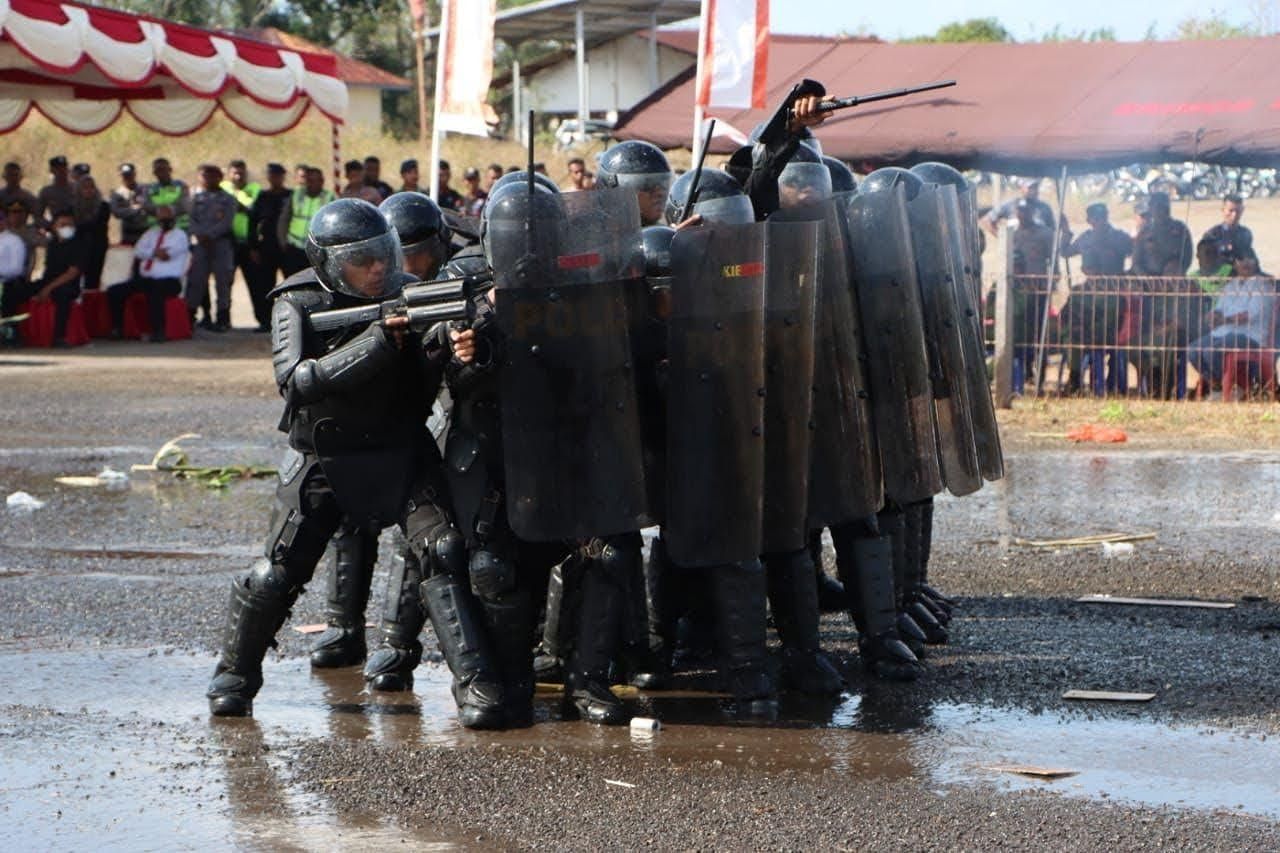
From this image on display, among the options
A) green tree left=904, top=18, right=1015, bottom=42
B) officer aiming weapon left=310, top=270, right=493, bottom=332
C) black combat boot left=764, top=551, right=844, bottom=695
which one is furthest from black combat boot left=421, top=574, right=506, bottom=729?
green tree left=904, top=18, right=1015, bottom=42

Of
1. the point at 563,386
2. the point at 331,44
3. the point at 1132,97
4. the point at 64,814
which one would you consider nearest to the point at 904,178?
the point at 563,386

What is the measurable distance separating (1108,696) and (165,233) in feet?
52.6

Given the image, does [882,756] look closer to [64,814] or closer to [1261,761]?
[1261,761]

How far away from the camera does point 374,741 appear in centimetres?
577

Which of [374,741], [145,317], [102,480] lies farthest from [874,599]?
[145,317]

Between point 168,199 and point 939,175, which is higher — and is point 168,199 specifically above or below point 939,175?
above

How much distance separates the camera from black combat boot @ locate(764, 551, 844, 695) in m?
6.29

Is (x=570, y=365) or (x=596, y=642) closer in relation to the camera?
(x=570, y=365)

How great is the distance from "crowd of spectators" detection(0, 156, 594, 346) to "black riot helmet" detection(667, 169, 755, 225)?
13.6 metres

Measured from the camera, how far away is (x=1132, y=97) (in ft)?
53.2

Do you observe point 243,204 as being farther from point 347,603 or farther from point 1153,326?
point 347,603

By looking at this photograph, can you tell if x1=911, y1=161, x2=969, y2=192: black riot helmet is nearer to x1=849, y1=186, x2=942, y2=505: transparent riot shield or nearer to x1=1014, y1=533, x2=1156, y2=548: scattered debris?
x1=849, y1=186, x2=942, y2=505: transparent riot shield

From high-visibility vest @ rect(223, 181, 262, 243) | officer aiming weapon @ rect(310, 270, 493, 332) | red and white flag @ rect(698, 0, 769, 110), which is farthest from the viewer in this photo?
high-visibility vest @ rect(223, 181, 262, 243)

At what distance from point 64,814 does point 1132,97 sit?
1319 cm
